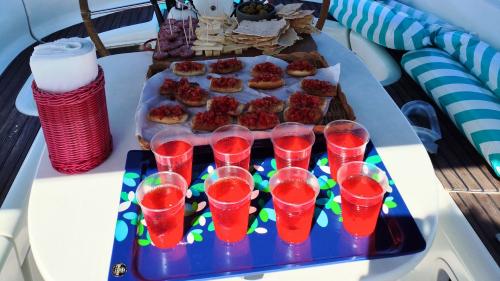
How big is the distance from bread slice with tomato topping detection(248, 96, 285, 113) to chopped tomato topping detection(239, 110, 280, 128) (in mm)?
61

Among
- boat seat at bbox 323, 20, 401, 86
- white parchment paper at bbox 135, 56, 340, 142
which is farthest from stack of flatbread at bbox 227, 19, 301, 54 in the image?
boat seat at bbox 323, 20, 401, 86

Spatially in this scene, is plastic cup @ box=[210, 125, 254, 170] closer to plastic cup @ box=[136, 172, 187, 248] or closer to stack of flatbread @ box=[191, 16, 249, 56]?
plastic cup @ box=[136, 172, 187, 248]

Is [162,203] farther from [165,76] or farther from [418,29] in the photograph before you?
[418,29]

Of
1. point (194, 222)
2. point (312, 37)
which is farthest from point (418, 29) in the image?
point (194, 222)

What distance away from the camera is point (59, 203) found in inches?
39.9

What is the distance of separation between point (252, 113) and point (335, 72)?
0.40m

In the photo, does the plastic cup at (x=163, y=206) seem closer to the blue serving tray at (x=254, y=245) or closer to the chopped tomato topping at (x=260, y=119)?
the blue serving tray at (x=254, y=245)

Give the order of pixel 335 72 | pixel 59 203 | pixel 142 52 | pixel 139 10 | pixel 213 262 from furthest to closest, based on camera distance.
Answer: pixel 139 10 < pixel 142 52 < pixel 335 72 < pixel 59 203 < pixel 213 262

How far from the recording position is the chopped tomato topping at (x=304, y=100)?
51.4 inches

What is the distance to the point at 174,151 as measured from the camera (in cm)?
108

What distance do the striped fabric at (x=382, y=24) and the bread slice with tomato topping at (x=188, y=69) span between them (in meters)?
1.25

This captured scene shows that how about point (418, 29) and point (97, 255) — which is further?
point (418, 29)

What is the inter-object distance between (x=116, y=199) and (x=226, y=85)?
57 cm

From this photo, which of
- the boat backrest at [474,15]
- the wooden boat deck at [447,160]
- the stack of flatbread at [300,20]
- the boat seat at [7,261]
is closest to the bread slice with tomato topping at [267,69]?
the stack of flatbread at [300,20]
